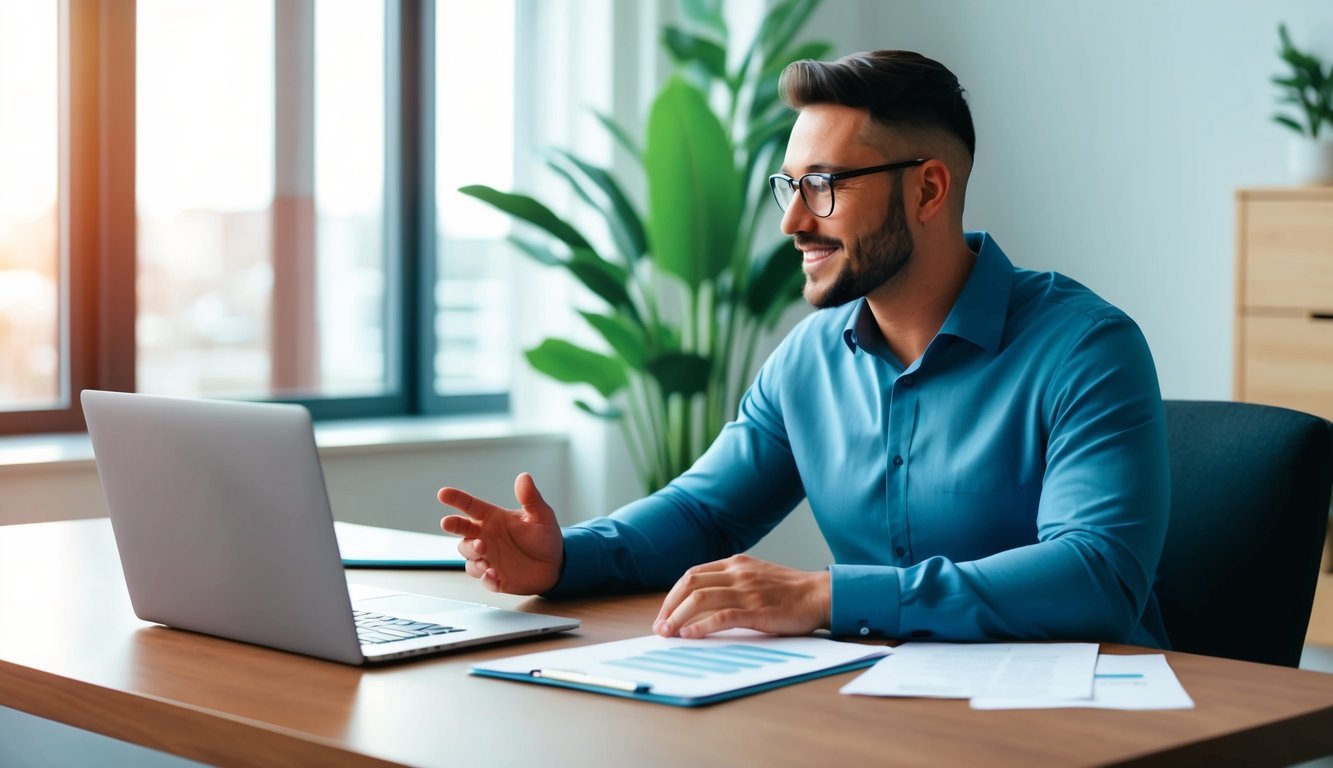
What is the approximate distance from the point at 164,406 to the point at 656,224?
94.0 inches

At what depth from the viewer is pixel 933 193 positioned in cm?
186

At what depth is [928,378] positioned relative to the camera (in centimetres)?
180

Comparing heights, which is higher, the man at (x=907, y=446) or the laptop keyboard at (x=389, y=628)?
the man at (x=907, y=446)

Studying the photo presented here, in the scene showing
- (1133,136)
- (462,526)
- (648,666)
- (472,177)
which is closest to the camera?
(648,666)

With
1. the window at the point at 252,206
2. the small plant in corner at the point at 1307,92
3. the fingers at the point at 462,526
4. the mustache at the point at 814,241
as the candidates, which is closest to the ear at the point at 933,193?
the mustache at the point at 814,241

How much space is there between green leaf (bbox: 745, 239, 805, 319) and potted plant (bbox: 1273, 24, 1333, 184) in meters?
1.26

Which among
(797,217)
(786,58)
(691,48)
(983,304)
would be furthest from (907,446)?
(786,58)

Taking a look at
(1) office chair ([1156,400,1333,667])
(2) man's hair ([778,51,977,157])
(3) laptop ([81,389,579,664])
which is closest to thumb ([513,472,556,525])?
(3) laptop ([81,389,579,664])

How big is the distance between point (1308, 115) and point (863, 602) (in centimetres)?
289

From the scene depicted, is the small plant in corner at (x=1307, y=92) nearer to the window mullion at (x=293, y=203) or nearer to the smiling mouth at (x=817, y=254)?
the smiling mouth at (x=817, y=254)

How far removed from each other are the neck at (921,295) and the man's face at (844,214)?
0.14ft

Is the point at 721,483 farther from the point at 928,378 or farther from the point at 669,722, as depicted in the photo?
the point at 669,722

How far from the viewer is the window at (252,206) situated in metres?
3.51

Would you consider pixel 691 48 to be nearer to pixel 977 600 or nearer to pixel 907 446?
pixel 907 446
